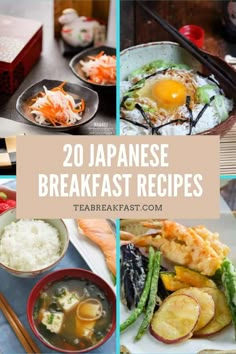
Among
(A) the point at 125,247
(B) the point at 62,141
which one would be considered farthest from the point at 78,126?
(A) the point at 125,247

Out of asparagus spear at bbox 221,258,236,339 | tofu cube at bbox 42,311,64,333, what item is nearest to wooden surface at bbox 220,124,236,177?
asparagus spear at bbox 221,258,236,339

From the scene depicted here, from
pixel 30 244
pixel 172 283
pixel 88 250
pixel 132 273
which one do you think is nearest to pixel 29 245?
pixel 30 244

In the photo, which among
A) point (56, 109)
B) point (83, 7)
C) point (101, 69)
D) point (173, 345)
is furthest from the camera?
point (83, 7)

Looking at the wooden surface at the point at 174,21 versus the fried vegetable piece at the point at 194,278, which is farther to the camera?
the wooden surface at the point at 174,21

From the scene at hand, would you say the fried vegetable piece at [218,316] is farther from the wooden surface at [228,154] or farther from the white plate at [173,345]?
the wooden surface at [228,154]

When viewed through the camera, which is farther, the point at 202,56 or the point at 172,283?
the point at 202,56

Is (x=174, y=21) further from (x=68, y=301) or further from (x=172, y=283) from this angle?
(x=68, y=301)

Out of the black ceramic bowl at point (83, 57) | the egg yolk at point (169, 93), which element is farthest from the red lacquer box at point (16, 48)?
the egg yolk at point (169, 93)
